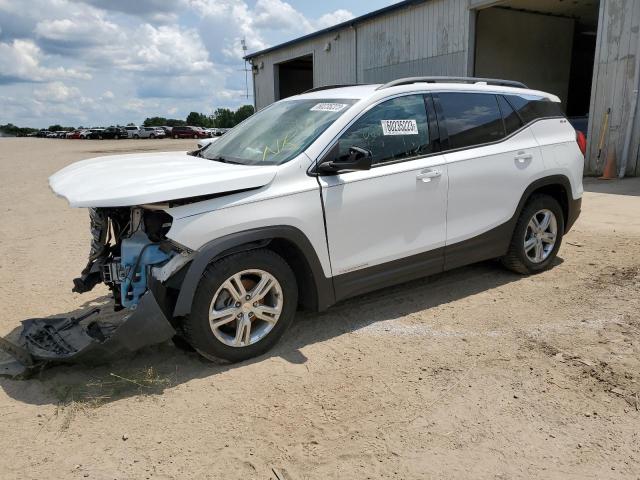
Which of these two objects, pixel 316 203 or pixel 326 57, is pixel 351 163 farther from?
pixel 326 57

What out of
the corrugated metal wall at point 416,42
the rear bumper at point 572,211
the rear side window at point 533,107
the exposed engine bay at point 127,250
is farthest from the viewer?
the corrugated metal wall at point 416,42

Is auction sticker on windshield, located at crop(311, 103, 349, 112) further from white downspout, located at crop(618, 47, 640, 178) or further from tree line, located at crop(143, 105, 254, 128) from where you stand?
tree line, located at crop(143, 105, 254, 128)

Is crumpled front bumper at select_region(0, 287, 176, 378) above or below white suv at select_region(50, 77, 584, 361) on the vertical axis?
below

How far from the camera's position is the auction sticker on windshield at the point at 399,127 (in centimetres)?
409

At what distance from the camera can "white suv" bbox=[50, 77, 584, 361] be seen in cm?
331

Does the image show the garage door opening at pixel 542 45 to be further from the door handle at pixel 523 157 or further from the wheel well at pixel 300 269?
the wheel well at pixel 300 269

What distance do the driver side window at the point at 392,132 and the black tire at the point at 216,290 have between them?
38.1 inches

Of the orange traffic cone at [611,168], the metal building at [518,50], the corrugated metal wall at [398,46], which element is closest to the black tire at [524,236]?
the orange traffic cone at [611,168]

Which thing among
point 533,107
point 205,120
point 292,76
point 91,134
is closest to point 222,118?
point 205,120

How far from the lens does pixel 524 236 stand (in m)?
5.03

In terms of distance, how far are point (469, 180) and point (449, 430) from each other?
2311 mm

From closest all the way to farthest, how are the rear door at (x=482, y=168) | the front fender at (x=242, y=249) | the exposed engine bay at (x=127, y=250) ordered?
the front fender at (x=242, y=249) → the exposed engine bay at (x=127, y=250) → the rear door at (x=482, y=168)

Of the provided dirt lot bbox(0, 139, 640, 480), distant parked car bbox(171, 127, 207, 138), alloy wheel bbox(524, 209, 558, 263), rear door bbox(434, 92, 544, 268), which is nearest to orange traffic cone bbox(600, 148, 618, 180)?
alloy wheel bbox(524, 209, 558, 263)

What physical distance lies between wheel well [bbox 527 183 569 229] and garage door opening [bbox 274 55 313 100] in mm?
22120
